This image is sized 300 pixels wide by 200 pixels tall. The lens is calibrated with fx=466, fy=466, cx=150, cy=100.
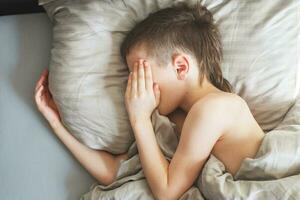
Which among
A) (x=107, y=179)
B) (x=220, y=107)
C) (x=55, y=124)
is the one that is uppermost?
(x=220, y=107)

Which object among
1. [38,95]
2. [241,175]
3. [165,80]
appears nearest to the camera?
[241,175]

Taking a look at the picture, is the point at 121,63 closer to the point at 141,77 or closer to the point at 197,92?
the point at 141,77

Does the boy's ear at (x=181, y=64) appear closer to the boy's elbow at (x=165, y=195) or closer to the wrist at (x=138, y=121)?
the wrist at (x=138, y=121)

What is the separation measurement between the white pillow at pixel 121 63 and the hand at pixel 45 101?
0.04 metres

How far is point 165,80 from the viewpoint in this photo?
1.13 metres

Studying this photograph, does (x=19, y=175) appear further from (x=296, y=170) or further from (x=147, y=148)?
(x=296, y=170)

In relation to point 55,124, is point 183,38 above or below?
above

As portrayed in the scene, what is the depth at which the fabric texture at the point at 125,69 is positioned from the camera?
3.84ft

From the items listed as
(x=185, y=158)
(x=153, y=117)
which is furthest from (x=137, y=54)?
(x=185, y=158)

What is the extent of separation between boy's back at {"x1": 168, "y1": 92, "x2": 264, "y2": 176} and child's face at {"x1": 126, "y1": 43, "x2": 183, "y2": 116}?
9 centimetres

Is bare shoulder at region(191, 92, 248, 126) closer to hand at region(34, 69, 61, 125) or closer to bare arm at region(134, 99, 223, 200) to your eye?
bare arm at region(134, 99, 223, 200)

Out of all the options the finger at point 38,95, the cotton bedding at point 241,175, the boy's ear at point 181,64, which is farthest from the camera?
the finger at point 38,95

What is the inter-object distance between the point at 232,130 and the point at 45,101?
0.50 m

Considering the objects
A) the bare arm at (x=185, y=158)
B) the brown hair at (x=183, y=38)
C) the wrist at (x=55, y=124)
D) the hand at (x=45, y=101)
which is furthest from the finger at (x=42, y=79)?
the bare arm at (x=185, y=158)
